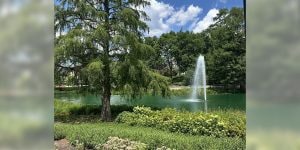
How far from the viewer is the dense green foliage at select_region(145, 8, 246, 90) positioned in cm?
544

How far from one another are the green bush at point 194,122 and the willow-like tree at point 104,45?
82cm

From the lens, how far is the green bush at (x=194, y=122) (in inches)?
139

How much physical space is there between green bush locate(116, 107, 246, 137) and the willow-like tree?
32.2 inches

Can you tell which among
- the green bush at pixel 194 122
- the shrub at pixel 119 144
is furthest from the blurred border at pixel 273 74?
the shrub at pixel 119 144

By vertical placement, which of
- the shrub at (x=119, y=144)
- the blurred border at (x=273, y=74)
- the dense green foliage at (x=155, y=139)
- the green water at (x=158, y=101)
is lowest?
the shrub at (x=119, y=144)

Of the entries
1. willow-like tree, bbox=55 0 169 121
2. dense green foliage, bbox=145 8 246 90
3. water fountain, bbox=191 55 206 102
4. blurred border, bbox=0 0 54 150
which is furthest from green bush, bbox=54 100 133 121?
blurred border, bbox=0 0 54 150

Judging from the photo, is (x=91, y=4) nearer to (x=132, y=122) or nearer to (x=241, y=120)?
(x=132, y=122)

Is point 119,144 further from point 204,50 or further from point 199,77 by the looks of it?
point 204,50

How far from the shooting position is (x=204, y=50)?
19.6ft

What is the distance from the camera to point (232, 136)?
3.42 m

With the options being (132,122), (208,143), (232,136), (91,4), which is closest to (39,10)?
(208,143)

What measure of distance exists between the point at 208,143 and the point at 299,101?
1487 millimetres

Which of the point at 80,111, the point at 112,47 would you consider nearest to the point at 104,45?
the point at 112,47

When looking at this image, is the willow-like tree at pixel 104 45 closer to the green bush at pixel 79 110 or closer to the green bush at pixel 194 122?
the green bush at pixel 79 110
